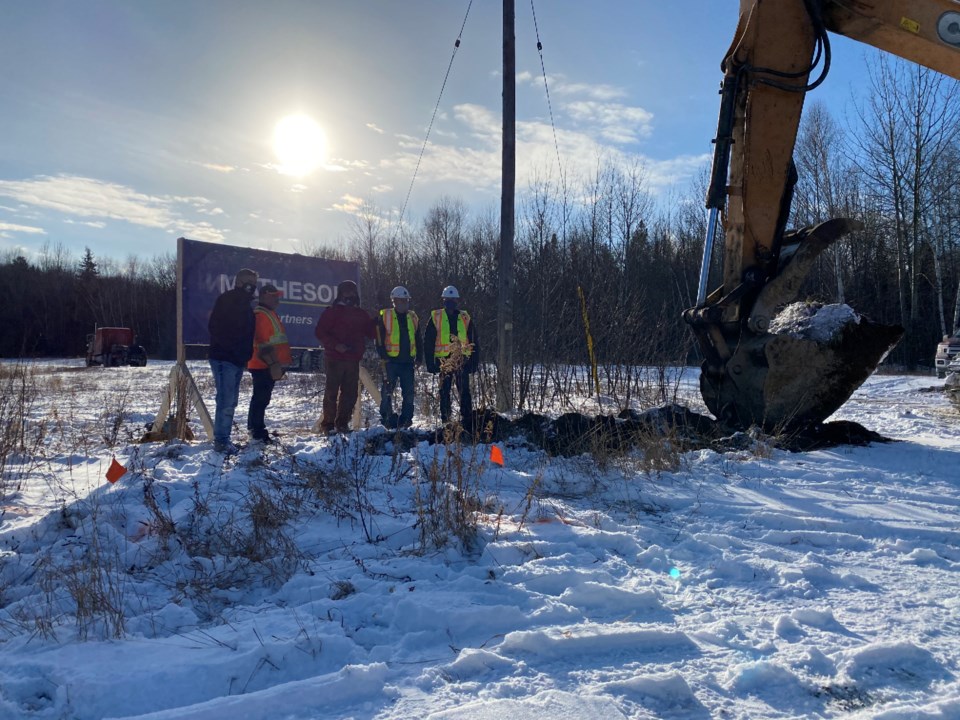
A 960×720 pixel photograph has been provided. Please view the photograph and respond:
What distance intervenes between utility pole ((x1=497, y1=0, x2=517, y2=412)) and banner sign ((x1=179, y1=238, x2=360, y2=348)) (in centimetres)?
229

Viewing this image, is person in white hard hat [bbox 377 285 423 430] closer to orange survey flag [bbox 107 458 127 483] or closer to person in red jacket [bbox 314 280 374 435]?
person in red jacket [bbox 314 280 374 435]

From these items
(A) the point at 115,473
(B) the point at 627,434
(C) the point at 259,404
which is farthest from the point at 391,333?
(A) the point at 115,473

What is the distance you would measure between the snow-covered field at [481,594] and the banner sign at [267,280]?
3.19m

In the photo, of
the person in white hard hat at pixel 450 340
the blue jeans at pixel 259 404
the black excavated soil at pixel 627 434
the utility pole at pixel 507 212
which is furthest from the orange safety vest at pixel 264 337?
the utility pole at pixel 507 212

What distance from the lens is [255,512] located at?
163 inches

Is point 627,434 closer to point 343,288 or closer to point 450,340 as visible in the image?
point 450,340

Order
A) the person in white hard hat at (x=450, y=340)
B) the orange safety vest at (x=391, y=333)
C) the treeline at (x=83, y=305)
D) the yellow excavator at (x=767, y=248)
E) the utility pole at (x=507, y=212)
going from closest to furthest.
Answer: the yellow excavator at (x=767, y=248) → the person in white hard hat at (x=450, y=340) → the orange safety vest at (x=391, y=333) → the utility pole at (x=507, y=212) → the treeline at (x=83, y=305)

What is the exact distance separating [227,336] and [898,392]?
1578 centimetres

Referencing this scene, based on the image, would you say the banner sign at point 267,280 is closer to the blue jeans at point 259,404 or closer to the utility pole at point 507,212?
A: the blue jeans at point 259,404

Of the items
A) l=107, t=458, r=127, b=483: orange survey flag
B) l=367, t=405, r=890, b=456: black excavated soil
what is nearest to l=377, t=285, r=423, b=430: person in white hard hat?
l=367, t=405, r=890, b=456: black excavated soil

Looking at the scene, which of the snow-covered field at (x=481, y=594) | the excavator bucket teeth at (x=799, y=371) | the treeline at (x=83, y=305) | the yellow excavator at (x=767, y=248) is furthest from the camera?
the treeline at (x=83, y=305)

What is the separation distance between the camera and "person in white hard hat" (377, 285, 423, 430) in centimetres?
826

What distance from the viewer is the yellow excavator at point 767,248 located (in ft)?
21.4

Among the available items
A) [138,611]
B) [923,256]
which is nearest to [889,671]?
[138,611]
